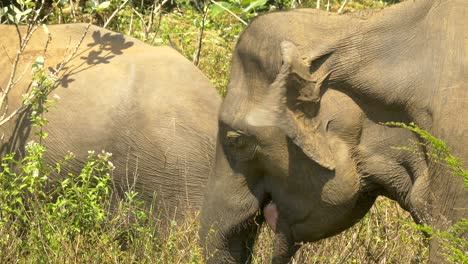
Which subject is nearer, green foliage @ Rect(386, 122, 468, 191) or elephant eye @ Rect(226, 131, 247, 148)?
green foliage @ Rect(386, 122, 468, 191)

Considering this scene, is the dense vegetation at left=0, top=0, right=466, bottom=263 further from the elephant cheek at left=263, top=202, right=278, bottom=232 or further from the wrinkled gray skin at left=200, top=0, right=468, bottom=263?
the wrinkled gray skin at left=200, top=0, right=468, bottom=263

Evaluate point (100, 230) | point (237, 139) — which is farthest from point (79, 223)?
point (237, 139)

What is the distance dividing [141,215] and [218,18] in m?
4.70

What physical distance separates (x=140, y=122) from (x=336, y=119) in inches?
50.6

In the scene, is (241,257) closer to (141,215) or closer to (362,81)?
(141,215)

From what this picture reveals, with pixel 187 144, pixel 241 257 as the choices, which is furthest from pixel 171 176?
pixel 241 257

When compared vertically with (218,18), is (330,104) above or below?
above

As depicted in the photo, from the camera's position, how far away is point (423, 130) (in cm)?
537

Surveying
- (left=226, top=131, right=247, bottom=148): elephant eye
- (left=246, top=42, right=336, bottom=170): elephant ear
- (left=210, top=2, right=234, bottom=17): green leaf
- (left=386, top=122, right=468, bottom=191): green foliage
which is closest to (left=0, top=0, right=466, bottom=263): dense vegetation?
(left=226, top=131, right=247, bottom=148): elephant eye

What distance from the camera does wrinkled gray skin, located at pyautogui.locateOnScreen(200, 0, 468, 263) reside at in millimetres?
5500

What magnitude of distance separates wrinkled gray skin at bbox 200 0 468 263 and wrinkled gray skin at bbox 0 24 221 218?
0.54m

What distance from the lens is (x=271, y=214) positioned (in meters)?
6.15

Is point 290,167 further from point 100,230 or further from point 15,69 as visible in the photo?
point 15,69

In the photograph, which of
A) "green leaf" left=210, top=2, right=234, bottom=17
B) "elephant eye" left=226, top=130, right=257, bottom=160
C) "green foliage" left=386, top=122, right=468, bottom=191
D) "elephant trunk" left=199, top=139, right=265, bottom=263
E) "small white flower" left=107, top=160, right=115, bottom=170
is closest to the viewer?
"green foliage" left=386, top=122, right=468, bottom=191
